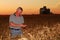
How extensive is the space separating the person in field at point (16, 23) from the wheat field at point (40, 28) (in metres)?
0.35

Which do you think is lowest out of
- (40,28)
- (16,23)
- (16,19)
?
(40,28)

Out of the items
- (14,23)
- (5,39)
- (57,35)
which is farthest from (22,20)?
(57,35)

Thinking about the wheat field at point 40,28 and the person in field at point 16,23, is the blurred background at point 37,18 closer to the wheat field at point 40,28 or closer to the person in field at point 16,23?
the wheat field at point 40,28

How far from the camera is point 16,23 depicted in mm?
6070

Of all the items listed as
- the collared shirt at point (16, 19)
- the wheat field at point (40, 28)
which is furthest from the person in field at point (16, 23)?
the wheat field at point (40, 28)

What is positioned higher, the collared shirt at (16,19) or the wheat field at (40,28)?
the collared shirt at (16,19)

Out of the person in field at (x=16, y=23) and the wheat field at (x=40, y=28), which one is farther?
the wheat field at (x=40, y=28)

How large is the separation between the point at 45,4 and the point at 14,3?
0.89 meters

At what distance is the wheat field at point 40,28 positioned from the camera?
21.3 feet

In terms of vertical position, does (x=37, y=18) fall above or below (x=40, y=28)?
above

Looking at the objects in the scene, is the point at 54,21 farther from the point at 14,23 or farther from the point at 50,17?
the point at 14,23

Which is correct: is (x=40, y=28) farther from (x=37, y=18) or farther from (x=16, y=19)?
(x=16, y=19)

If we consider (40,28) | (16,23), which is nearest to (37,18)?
(40,28)

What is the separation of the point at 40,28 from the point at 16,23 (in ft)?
2.93
